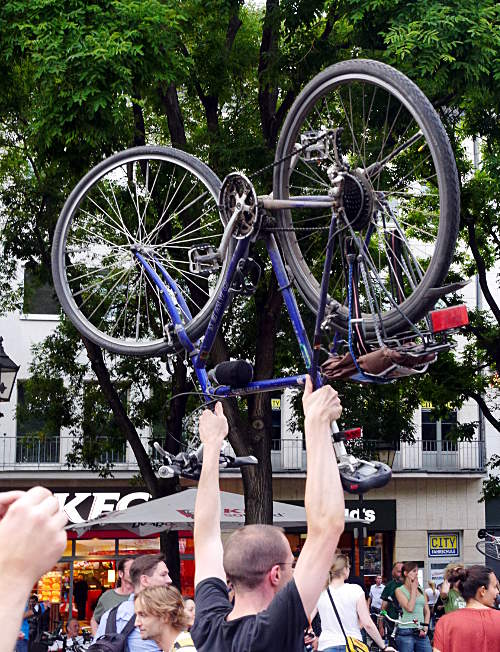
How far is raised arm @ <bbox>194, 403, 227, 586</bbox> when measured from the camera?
12.6 feet

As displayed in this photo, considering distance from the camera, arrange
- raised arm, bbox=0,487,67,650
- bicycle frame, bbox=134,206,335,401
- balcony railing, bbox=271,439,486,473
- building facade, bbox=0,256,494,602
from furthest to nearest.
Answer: balcony railing, bbox=271,439,486,473 < building facade, bbox=0,256,494,602 < bicycle frame, bbox=134,206,335,401 < raised arm, bbox=0,487,67,650

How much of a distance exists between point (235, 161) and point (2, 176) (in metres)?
7.09

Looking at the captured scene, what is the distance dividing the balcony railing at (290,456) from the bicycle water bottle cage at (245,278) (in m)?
23.2

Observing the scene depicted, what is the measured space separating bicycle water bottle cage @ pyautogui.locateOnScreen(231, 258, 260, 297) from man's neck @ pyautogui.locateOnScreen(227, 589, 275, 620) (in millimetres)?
2669

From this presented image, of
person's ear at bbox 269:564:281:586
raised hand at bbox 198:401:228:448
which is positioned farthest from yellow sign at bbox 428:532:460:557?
person's ear at bbox 269:564:281:586

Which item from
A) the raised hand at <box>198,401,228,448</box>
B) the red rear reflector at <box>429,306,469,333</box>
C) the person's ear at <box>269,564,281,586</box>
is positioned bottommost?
the person's ear at <box>269,564,281,586</box>

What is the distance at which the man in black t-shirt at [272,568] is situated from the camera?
3094mm

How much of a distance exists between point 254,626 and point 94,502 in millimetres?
27976

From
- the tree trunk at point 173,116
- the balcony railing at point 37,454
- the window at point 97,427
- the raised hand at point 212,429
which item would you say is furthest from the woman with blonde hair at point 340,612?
the balcony railing at point 37,454

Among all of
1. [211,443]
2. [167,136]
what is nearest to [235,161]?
[167,136]

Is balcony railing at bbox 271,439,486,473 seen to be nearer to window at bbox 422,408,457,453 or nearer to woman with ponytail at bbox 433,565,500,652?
window at bbox 422,408,457,453

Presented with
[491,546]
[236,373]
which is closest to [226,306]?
[236,373]

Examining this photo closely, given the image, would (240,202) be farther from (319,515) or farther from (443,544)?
(443,544)

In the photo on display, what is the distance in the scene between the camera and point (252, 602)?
3.41m
